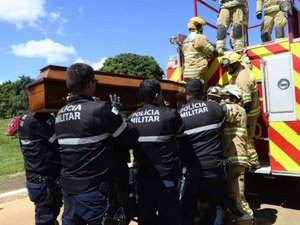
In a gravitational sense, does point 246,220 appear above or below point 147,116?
below

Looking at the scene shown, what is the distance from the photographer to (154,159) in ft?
12.2

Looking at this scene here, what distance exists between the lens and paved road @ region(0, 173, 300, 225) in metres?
4.91

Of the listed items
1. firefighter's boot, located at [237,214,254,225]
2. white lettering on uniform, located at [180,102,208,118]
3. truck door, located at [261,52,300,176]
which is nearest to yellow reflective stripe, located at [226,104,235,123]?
white lettering on uniform, located at [180,102,208,118]

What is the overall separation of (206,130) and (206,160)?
32 centimetres

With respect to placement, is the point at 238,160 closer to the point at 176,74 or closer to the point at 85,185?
the point at 85,185

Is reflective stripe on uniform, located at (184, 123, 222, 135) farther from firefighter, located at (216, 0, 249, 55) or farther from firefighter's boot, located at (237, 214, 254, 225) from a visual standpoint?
firefighter, located at (216, 0, 249, 55)

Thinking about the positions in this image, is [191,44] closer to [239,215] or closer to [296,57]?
[296,57]

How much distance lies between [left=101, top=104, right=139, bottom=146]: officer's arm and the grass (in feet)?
28.1

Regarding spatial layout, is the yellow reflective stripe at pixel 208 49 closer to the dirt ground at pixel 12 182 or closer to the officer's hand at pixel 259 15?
the officer's hand at pixel 259 15

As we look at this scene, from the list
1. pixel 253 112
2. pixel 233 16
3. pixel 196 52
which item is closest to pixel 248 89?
pixel 253 112

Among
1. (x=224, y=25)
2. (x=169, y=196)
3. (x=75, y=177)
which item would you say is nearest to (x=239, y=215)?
(x=169, y=196)

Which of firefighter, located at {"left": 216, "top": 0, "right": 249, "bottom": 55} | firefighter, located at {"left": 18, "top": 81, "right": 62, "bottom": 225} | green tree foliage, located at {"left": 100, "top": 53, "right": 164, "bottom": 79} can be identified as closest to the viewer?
firefighter, located at {"left": 18, "top": 81, "right": 62, "bottom": 225}

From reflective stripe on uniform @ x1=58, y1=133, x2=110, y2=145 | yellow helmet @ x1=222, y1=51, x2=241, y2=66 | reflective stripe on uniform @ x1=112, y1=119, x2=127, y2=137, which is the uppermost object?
yellow helmet @ x1=222, y1=51, x2=241, y2=66

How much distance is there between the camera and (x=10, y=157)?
15195 mm
